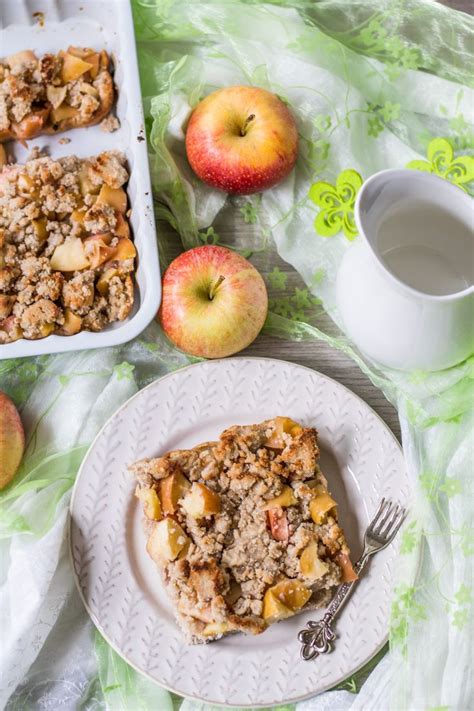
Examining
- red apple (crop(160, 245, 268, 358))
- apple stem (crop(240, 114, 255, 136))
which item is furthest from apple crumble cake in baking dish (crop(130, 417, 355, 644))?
apple stem (crop(240, 114, 255, 136))

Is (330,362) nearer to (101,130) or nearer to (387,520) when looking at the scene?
(387,520)

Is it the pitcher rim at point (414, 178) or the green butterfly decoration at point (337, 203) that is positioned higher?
the pitcher rim at point (414, 178)

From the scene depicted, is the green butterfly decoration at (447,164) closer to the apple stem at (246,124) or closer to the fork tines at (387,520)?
the apple stem at (246,124)

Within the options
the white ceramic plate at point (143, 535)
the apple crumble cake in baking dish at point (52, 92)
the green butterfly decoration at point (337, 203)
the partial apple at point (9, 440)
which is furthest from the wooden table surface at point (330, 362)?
the apple crumble cake in baking dish at point (52, 92)

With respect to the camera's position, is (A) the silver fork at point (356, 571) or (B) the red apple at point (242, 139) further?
(B) the red apple at point (242, 139)

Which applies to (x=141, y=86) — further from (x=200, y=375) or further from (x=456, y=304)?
(x=456, y=304)

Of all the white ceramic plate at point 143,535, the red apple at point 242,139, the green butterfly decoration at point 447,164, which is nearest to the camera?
the white ceramic plate at point 143,535

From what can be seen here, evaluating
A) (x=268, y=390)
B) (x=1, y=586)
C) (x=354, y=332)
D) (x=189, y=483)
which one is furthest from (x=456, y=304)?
(x=1, y=586)
